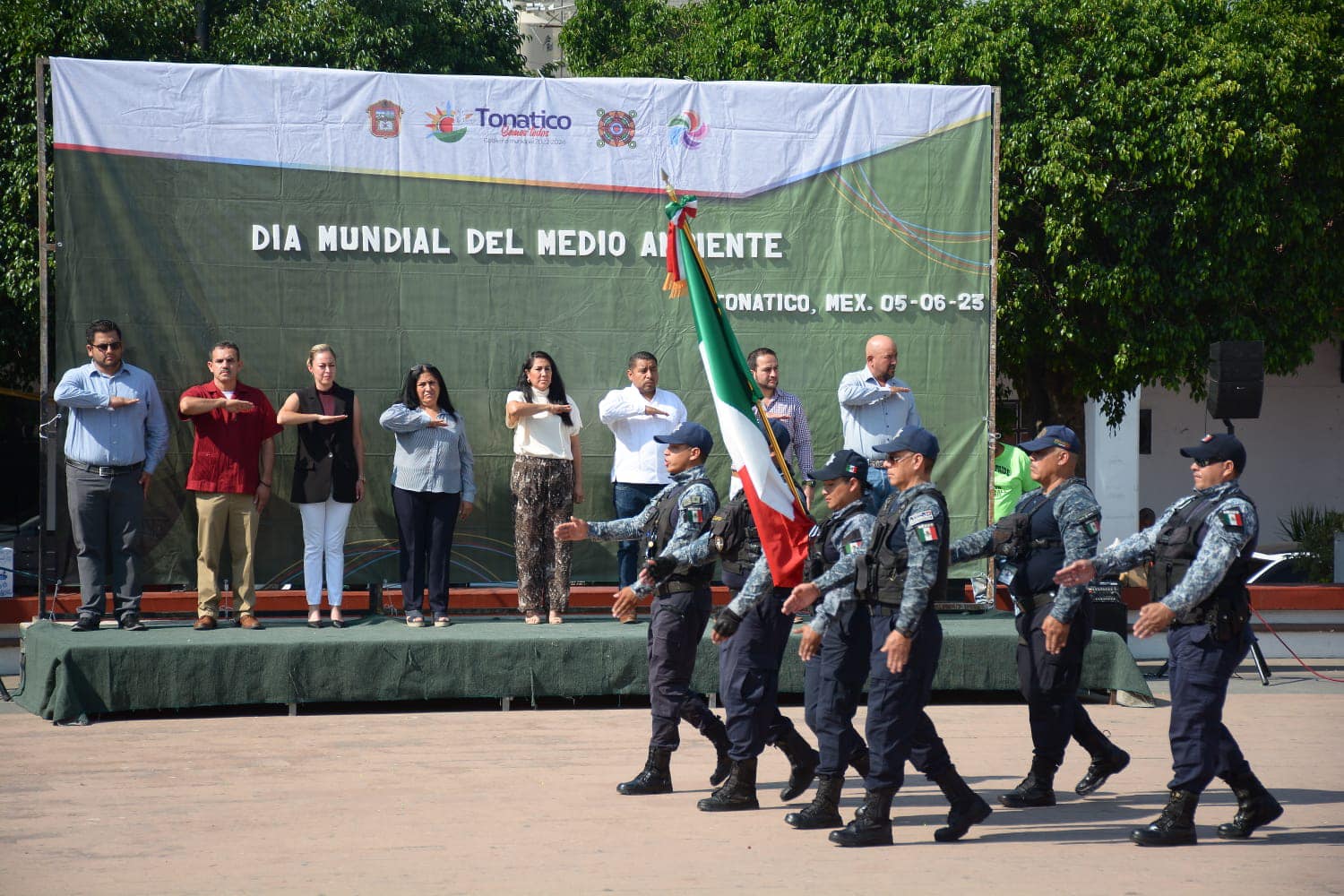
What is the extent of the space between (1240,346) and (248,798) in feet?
29.9

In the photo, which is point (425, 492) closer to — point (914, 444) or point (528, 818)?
point (528, 818)

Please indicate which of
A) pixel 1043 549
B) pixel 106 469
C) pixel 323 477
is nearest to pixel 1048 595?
pixel 1043 549

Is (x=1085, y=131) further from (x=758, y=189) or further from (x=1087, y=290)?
(x=758, y=189)

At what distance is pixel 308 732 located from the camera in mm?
9008

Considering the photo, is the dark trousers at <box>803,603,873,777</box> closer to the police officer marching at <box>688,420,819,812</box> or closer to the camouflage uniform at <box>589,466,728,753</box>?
the police officer marching at <box>688,420,819,812</box>

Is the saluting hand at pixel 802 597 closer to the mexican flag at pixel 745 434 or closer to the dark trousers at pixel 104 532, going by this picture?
the mexican flag at pixel 745 434

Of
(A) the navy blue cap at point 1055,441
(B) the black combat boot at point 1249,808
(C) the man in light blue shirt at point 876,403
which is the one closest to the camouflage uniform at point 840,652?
(A) the navy blue cap at point 1055,441

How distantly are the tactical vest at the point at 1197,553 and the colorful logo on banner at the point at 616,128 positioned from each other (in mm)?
5652

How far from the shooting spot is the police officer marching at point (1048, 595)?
6992 millimetres

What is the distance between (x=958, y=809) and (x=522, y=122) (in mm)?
6412

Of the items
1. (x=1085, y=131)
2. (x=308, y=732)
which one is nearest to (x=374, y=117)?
(x=308, y=732)

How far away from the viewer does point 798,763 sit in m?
7.17

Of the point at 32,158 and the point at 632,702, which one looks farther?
the point at 32,158

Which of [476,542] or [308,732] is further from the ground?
[476,542]
